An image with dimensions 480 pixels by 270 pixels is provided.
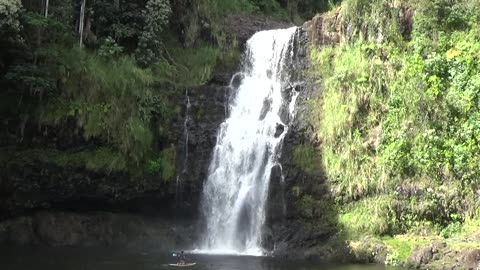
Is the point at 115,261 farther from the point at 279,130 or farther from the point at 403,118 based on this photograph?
the point at 403,118

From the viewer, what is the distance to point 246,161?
2356 centimetres

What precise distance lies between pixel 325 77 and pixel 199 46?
24.1 ft

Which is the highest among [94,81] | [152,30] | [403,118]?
[152,30]

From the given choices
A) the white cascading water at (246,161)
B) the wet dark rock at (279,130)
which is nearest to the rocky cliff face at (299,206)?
the wet dark rock at (279,130)

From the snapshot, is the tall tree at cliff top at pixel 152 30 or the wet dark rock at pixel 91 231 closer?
the wet dark rock at pixel 91 231

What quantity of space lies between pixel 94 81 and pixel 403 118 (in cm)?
1285

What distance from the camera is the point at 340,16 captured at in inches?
1003

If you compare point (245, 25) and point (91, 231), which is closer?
point (91, 231)

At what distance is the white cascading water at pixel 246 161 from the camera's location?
22.4 meters

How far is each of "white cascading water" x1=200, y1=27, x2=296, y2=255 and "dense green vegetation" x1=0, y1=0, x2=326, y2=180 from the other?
2.03 m

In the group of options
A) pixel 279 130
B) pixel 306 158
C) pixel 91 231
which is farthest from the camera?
pixel 279 130

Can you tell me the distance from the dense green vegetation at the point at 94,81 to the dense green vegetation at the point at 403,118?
6684 mm

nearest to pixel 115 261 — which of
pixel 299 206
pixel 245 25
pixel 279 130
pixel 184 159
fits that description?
pixel 184 159

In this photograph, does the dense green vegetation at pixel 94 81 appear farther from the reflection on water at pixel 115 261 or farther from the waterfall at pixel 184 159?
the reflection on water at pixel 115 261
